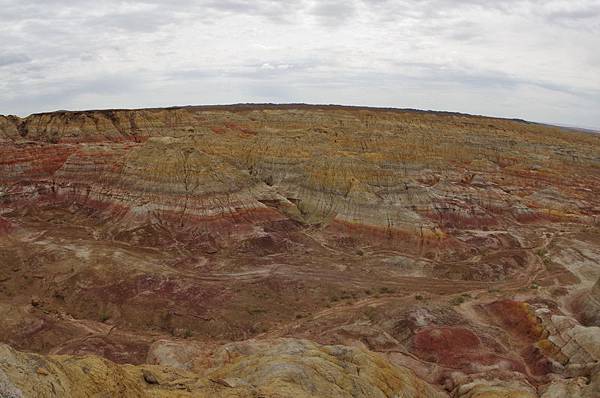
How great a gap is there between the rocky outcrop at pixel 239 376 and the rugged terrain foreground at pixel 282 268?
0.35 feet

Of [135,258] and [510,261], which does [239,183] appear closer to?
[135,258]

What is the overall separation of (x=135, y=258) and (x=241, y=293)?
13.9 metres

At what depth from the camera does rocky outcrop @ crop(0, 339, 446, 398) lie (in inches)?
588

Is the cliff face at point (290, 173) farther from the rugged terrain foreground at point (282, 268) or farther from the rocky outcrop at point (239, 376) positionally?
the rocky outcrop at point (239, 376)

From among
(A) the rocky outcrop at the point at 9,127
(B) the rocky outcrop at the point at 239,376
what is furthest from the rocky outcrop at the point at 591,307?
(A) the rocky outcrop at the point at 9,127

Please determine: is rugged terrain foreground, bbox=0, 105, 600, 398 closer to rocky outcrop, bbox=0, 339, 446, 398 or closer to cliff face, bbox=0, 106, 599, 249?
rocky outcrop, bbox=0, 339, 446, 398

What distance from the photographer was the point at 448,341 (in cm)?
3484

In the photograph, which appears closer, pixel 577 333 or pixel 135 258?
pixel 577 333

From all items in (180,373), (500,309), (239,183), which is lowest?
(500,309)

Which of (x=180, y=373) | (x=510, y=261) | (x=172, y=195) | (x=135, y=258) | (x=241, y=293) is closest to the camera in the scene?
(x=180, y=373)

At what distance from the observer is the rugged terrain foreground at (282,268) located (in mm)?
26906

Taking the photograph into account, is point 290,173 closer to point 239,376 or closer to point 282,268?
point 282,268

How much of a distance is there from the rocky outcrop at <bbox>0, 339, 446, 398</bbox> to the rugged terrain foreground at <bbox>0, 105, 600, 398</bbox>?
0.11m

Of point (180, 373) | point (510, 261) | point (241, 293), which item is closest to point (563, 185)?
point (510, 261)
